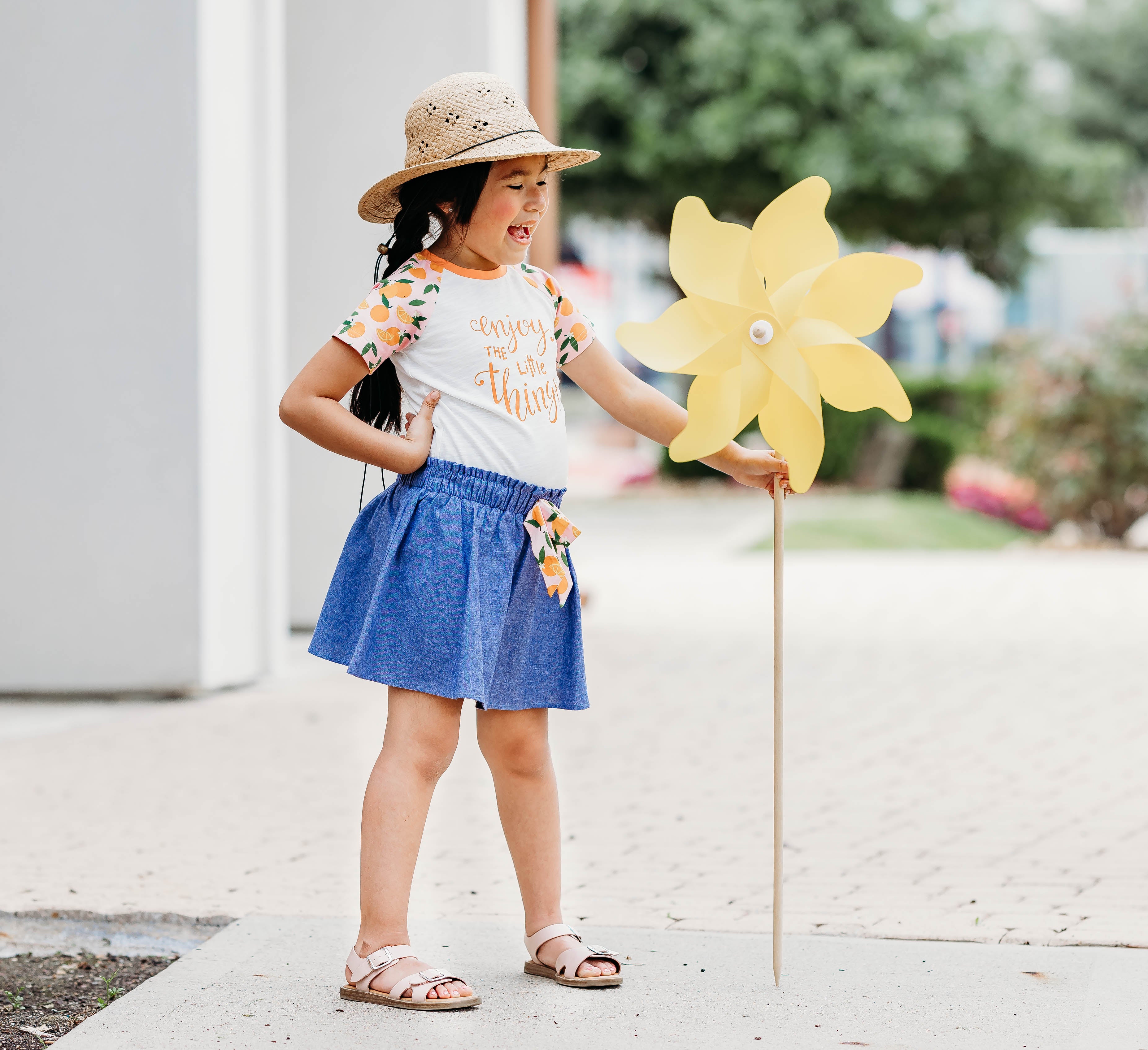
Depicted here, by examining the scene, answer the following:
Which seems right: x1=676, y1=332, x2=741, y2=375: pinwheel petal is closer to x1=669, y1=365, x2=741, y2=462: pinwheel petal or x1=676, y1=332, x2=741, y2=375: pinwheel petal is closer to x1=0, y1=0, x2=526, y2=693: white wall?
x1=669, y1=365, x2=741, y2=462: pinwheel petal

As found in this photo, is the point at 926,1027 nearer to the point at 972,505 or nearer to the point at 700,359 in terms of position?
the point at 700,359

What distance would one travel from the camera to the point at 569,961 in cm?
307

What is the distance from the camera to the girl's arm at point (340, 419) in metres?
2.97

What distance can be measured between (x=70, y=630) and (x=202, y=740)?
3.70ft

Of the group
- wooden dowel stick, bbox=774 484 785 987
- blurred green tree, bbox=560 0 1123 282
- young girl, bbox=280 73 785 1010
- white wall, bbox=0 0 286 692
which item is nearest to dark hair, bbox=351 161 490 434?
young girl, bbox=280 73 785 1010

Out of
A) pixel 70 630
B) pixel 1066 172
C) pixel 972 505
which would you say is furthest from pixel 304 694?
pixel 1066 172

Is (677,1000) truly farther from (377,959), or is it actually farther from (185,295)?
(185,295)

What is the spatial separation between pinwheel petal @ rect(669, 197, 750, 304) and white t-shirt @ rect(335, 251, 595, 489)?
33cm

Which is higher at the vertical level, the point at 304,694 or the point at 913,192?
the point at 913,192

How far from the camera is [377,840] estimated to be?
2975 millimetres

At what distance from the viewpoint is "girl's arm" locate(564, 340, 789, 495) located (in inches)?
127

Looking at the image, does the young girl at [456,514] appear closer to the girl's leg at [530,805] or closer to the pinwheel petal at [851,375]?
the girl's leg at [530,805]

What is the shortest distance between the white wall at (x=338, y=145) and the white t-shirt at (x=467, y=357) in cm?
509

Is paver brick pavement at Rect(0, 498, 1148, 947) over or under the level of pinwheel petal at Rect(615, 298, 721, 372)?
under
